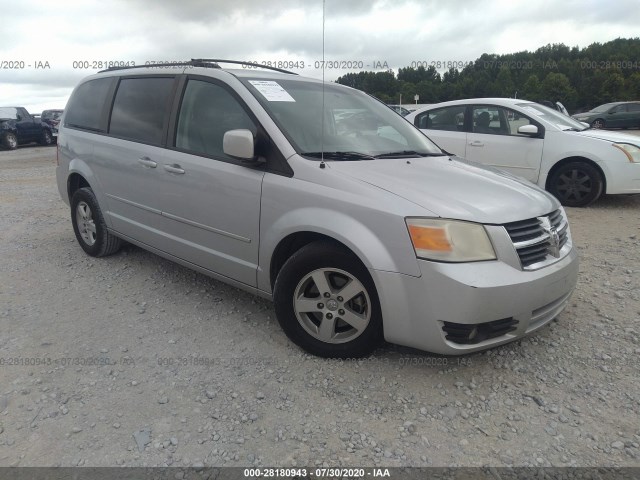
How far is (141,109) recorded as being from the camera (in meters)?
3.98

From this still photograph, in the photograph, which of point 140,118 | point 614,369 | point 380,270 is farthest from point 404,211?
point 140,118

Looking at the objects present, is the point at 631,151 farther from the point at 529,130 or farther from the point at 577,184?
the point at 529,130

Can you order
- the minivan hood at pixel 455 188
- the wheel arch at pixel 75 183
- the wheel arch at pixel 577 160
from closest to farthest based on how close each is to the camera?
the minivan hood at pixel 455 188 → the wheel arch at pixel 75 183 → the wheel arch at pixel 577 160

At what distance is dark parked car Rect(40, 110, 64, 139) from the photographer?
68.1 feet

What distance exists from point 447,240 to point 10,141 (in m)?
21.4

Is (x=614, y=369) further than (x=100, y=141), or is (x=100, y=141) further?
(x=100, y=141)

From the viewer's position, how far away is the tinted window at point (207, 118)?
3252 mm

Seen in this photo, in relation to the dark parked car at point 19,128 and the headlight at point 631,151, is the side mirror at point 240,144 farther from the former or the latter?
the dark parked car at point 19,128

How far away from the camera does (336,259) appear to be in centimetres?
267

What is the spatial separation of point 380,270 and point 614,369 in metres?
1.52

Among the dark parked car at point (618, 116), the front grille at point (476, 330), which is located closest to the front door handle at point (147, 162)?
the front grille at point (476, 330)

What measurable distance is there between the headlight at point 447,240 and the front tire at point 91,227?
10.6 ft

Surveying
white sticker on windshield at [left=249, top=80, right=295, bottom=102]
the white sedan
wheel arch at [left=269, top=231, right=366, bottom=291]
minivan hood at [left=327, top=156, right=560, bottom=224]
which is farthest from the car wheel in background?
minivan hood at [left=327, top=156, right=560, bottom=224]

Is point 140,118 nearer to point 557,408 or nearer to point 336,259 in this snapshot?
point 336,259
